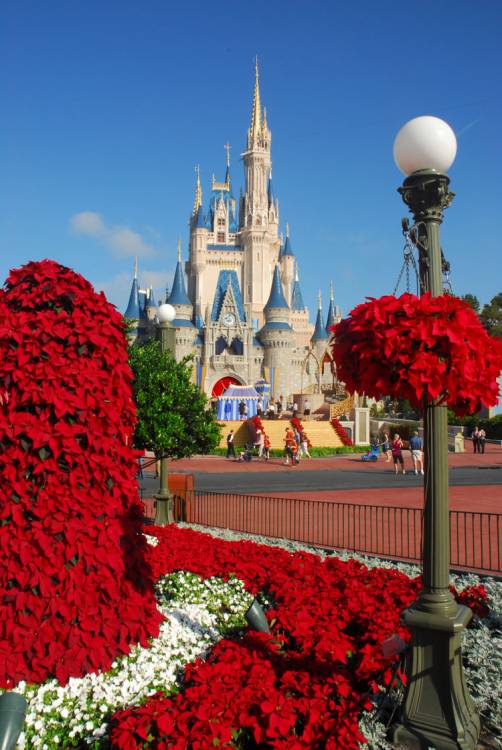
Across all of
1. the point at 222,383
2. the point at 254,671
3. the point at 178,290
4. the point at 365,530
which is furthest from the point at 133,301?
the point at 254,671

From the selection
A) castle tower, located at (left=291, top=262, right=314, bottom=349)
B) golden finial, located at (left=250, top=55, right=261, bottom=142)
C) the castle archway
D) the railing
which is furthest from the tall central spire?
the railing

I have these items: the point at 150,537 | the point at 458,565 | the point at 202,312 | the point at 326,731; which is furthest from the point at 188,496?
the point at 202,312

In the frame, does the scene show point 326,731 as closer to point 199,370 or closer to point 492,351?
point 492,351

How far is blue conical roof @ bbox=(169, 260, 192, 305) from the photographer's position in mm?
66312

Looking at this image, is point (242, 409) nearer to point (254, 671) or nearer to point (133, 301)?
point (133, 301)

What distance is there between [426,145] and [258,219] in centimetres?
7244

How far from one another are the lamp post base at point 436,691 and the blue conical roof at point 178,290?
209 feet

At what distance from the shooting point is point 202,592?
21.1 ft

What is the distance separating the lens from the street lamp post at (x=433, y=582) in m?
3.75

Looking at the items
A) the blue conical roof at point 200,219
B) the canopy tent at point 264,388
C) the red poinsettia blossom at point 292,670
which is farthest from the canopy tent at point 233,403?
the blue conical roof at point 200,219

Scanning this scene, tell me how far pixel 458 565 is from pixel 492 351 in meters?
5.38

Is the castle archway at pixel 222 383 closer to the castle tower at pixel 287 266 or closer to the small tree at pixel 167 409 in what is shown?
the castle tower at pixel 287 266

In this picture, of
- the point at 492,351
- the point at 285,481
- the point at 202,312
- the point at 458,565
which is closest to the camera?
the point at 492,351

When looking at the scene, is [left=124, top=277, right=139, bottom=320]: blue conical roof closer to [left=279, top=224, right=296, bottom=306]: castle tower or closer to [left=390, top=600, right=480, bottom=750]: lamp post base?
[left=279, top=224, right=296, bottom=306]: castle tower
